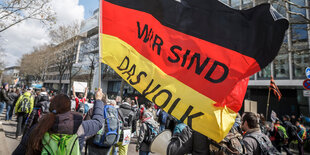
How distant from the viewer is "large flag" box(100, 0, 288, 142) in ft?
5.93

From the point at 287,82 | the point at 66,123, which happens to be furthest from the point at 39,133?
the point at 287,82

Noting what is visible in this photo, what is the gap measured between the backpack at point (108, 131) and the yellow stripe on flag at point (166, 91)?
116 centimetres

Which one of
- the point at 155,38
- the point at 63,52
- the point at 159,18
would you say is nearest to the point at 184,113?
the point at 155,38

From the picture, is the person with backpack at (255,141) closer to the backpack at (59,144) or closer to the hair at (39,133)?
the backpack at (59,144)

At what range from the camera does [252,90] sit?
69.5 ft

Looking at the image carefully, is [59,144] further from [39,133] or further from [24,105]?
[24,105]

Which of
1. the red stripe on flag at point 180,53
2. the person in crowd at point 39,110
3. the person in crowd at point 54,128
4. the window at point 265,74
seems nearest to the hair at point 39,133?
the person in crowd at point 54,128

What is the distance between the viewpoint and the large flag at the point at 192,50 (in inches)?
71.2

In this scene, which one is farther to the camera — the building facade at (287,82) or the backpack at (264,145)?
the building facade at (287,82)

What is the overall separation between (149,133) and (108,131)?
145 centimetres

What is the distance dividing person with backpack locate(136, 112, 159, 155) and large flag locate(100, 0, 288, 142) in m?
2.39

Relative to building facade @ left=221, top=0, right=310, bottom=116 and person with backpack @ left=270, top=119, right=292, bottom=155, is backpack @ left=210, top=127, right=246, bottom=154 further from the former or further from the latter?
building facade @ left=221, top=0, right=310, bottom=116

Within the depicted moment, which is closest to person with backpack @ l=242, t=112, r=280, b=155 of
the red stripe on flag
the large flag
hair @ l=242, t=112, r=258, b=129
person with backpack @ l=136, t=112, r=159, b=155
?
hair @ l=242, t=112, r=258, b=129

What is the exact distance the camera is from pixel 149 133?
443 cm
